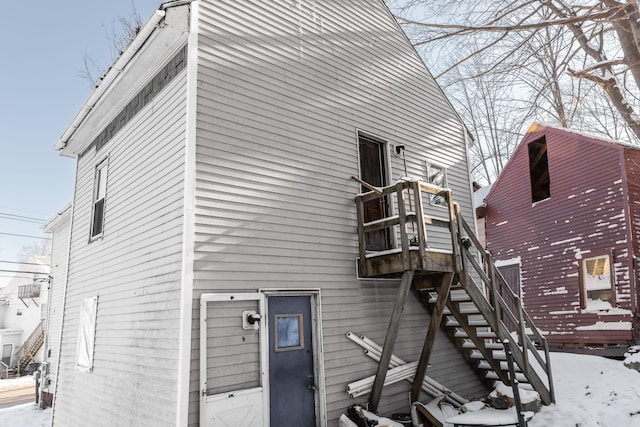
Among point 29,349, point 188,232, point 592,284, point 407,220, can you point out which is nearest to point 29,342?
point 29,349

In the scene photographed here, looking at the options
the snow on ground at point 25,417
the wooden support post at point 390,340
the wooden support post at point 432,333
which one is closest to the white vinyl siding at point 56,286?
the snow on ground at point 25,417

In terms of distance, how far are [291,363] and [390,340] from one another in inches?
63.1

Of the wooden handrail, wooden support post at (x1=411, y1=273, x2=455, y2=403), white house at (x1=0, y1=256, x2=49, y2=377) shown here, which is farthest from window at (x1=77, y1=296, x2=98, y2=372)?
the wooden handrail

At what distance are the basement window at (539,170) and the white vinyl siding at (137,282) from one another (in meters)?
12.9

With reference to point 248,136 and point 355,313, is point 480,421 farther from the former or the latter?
point 248,136

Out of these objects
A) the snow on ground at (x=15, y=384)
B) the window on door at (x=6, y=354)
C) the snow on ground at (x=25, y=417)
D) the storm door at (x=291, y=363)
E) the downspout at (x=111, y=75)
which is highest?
the downspout at (x=111, y=75)

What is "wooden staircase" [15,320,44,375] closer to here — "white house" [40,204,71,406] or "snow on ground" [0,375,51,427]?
"white house" [40,204,71,406]

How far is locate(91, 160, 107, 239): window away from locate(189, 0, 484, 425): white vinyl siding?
12.6 ft

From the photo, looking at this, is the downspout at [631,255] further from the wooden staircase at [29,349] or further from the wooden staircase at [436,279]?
the wooden staircase at [29,349]

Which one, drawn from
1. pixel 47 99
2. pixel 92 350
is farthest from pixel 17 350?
pixel 92 350

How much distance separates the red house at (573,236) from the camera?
11.9 meters

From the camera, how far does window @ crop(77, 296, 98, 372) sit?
8047 mm

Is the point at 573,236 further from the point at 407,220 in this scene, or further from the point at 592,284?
the point at 407,220

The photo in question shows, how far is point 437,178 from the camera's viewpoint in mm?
9875
